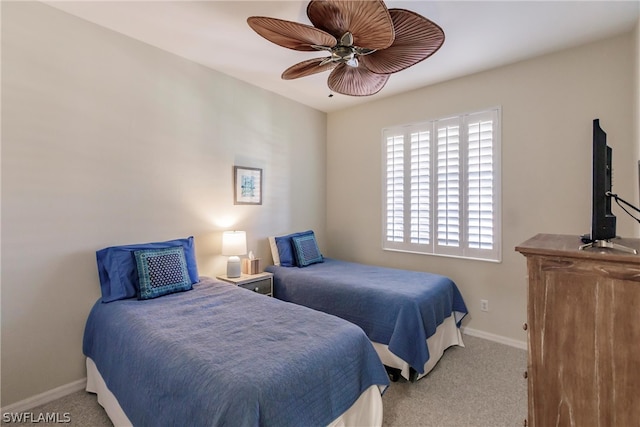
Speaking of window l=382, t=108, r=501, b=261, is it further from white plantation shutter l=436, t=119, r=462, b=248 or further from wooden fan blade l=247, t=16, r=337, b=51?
wooden fan blade l=247, t=16, r=337, b=51

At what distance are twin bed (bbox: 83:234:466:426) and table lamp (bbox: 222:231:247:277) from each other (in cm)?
32

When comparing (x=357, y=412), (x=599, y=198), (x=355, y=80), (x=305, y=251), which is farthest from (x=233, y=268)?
(x=599, y=198)

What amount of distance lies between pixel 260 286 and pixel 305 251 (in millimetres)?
752

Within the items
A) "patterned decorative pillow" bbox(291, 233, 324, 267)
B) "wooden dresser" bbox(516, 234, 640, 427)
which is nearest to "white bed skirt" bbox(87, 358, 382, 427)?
"wooden dresser" bbox(516, 234, 640, 427)

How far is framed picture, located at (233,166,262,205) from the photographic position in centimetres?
345

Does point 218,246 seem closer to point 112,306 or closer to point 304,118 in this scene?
point 112,306

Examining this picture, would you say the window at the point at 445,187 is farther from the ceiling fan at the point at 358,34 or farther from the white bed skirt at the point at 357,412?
the white bed skirt at the point at 357,412

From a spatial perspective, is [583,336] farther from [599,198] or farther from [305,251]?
[305,251]

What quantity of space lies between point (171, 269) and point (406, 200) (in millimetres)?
2736

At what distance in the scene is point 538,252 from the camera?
1.09m

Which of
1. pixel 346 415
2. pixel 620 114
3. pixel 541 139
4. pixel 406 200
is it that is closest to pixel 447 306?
pixel 406 200

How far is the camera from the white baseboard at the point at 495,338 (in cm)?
301

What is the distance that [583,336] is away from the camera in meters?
1.01

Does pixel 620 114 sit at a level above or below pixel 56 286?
above
